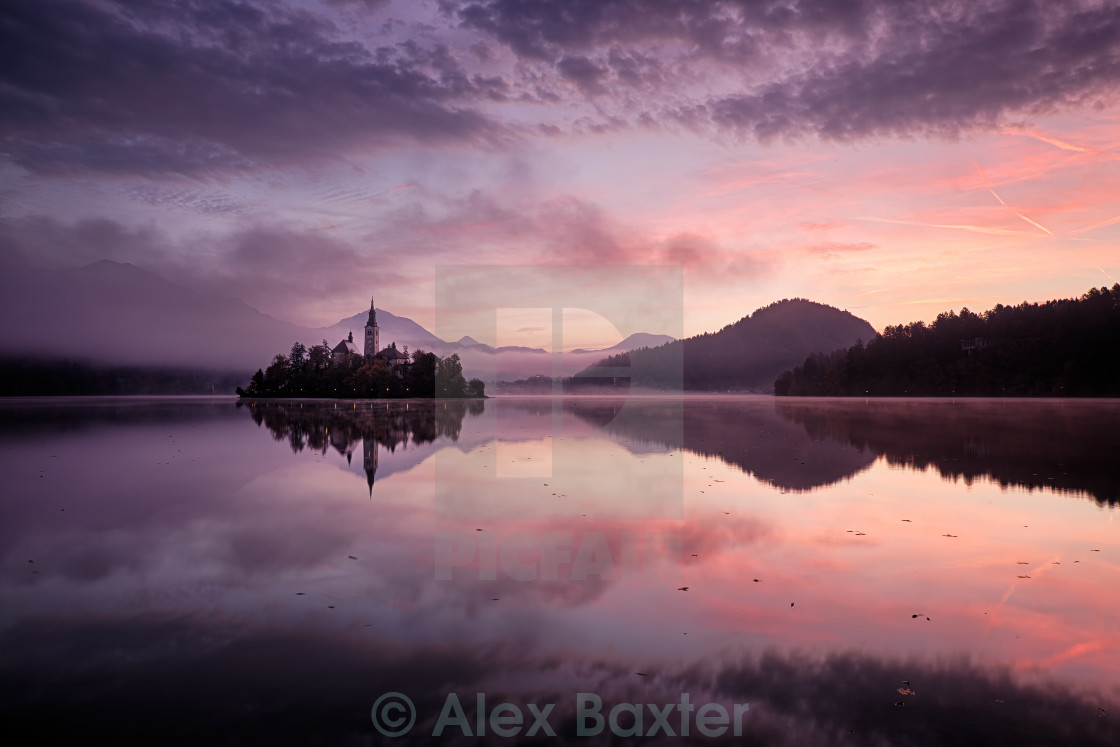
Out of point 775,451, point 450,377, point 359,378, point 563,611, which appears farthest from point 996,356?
point 563,611

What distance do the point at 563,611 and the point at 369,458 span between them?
19.6 meters

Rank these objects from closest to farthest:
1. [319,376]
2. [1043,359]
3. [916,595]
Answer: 1. [916,595]
2. [1043,359]
3. [319,376]

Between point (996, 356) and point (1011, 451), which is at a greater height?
point (996, 356)

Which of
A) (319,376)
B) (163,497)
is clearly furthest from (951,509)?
(319,376)

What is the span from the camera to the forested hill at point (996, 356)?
125688 millimetres

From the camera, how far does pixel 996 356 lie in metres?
144

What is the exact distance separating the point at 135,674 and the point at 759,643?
7.65 m

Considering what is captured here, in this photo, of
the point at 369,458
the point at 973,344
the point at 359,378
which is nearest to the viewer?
the point at 369,458

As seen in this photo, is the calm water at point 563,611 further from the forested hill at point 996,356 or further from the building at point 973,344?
the building at point 973,344

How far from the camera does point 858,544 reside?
1246 cm

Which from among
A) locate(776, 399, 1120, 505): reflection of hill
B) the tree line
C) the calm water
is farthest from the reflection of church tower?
the tree line

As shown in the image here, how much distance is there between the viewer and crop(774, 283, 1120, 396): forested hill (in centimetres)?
12569

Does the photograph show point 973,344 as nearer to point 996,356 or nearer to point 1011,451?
point 996,356

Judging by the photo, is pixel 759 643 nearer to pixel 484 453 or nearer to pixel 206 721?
pixel 206 721
